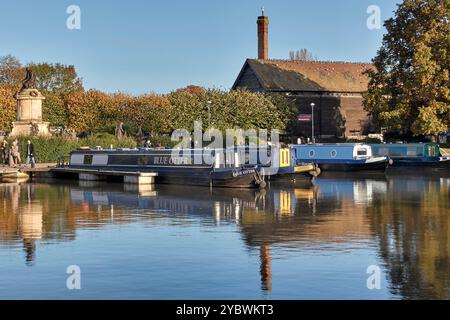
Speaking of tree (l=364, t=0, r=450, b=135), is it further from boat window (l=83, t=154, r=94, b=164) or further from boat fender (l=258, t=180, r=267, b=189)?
boat window (l=83, t=154, r=94, b=164)

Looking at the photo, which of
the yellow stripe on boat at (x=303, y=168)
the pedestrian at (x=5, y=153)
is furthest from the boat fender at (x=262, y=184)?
the pedestrian at (x=5, y=153)

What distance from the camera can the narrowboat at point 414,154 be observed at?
173 ft

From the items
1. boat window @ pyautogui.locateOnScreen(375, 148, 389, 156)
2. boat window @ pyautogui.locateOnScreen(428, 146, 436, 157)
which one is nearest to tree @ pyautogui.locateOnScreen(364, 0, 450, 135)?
boat window @ pyautogui.locateOnScreen(428, 146, 436, 157)

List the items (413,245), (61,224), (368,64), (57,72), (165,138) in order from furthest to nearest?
(57,72)
(368,64)
(165,138)
(61,224)
(413,245)

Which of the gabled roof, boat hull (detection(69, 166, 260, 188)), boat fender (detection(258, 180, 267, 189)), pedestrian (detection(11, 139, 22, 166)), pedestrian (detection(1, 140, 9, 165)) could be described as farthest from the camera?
the gabled roof

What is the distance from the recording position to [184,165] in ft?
131

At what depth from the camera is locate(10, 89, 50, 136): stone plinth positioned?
1986 inches

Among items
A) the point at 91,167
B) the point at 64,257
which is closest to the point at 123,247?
the point at 64,257

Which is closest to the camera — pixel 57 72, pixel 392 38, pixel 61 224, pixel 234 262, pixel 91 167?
pixel 234 262

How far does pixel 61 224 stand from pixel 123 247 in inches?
204

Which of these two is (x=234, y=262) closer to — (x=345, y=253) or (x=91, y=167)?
(x=345, y=253)

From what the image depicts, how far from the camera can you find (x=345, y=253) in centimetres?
1798

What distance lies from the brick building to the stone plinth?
27.9 metres

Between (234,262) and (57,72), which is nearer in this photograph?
(234,262)
